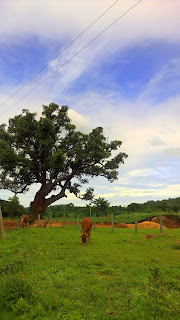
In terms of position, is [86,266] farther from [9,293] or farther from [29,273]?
[9,293]

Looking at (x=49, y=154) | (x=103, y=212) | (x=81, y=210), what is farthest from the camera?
(x=81, y=210)

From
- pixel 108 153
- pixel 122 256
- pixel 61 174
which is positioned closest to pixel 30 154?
pixel 61 174

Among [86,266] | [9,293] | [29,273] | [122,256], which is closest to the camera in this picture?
[9,293]

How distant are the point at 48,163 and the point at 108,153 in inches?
314

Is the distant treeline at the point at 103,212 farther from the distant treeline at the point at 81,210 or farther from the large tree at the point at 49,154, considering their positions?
the large tree at the point at 49,154

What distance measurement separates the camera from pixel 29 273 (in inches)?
332

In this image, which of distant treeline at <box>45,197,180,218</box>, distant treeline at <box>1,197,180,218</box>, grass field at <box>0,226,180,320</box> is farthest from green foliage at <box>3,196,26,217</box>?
grass field at <box>0,226,180,320</box>

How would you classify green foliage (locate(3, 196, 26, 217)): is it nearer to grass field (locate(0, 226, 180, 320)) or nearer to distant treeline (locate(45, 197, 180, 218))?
distant treeline (locate(45, 197, 180, 218))

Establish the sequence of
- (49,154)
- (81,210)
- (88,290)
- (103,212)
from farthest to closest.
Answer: (81,210) < (103,212) < (49,154) < (88,290)

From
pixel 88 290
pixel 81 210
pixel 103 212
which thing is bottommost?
pixel 88 290

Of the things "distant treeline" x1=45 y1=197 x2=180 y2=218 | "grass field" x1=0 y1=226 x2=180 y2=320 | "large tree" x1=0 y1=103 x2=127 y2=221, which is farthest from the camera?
"distant treeline" x1=45 y1=197 x2=180 y2=218

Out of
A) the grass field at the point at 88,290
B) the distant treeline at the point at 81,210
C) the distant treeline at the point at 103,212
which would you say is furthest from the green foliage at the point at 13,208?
the grass field at the point at 88,290

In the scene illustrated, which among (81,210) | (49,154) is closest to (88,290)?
(49,154)

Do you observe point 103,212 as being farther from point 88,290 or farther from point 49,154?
point 88,290
